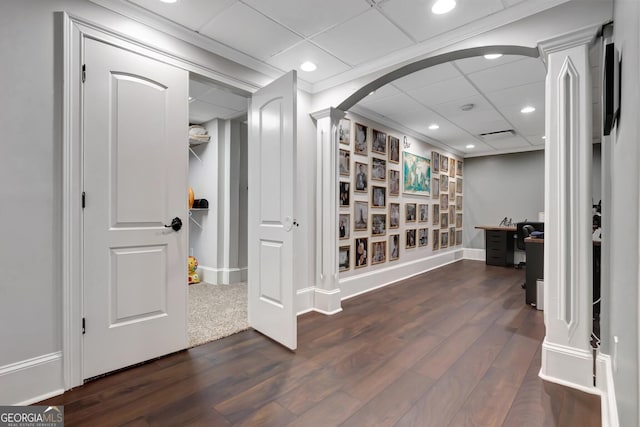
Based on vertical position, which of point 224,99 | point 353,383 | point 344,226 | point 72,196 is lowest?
point 353,383

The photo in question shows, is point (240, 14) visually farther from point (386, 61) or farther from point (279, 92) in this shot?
point (386, 61)

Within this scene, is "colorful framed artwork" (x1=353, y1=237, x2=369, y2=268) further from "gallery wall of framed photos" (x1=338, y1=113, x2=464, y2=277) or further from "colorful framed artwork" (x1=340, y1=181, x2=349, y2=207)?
"colorful framed artwork" (x1=340, y1=181, x2=349, y2=207)

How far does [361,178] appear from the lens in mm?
4367

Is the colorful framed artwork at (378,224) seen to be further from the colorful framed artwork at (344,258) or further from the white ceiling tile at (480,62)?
the white ceiling tile at (480,62)

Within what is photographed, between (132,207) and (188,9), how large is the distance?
1.45 metres

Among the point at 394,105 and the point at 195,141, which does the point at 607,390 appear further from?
the point at 195,141

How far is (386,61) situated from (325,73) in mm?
653

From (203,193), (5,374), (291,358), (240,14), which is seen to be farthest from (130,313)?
(203,193)

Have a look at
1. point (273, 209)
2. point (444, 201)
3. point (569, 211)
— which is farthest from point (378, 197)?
point (569, 211)

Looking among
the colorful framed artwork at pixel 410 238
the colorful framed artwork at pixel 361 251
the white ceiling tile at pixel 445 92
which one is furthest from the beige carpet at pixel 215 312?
the white ceiling tile at pixel 445 92

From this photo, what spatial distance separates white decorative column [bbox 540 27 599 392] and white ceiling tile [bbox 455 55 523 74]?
877mm

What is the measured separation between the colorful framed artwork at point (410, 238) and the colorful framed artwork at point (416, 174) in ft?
2.26

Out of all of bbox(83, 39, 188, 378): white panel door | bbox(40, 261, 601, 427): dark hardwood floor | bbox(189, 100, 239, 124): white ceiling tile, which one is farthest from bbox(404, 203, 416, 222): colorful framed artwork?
bbox(83, 39, 188, 378): white panel door

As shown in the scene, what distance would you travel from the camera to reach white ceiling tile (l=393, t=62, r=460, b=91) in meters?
3.08
